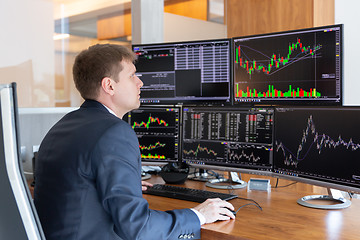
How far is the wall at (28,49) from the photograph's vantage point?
2.73 meters

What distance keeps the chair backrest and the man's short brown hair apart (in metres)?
0.56

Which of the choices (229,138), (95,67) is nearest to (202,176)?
(229,138)

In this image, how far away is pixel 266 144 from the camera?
2.06 m

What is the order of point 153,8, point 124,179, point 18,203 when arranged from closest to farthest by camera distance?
1. point 18,203
2. point 124,179
3. point 153,8

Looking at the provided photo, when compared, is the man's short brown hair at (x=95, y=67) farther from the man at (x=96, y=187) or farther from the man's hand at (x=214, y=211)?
the man's hand at (x=214, y=211)

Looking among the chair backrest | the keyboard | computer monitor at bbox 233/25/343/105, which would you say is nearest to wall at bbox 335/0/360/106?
computer monitor at bbox 233/25/343/105

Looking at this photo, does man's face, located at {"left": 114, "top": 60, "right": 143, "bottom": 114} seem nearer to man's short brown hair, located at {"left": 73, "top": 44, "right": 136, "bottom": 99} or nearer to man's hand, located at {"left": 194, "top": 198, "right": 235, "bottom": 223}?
man's short brown hair, located at {"left": 73, "top": 44, "right": 136, "bottom": 99}

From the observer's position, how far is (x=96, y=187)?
1.32m

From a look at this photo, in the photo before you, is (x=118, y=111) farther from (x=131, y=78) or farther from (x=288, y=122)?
(x=288, y=122)

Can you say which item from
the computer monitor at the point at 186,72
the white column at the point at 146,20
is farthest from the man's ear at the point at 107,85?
the white column at the point at 146,20

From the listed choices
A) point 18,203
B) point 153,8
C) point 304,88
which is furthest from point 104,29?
point 18,203

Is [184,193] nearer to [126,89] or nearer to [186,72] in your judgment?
[126,89]

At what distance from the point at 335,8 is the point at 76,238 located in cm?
317

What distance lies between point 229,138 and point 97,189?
1040 millimetres
